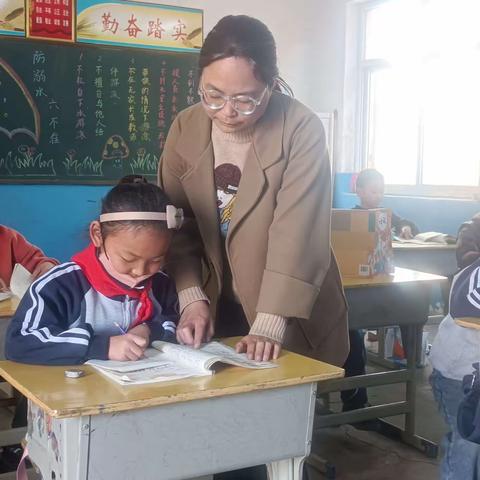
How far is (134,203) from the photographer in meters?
1.59

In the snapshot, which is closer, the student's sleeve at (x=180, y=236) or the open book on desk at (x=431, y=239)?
the student's sleeve at (x=180, y=236)

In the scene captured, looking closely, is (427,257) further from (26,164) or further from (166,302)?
(166,302)

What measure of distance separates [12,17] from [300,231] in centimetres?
375

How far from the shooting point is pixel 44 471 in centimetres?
135

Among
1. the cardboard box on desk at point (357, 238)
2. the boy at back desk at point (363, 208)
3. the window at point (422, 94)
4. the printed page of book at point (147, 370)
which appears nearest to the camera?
the printed page of book at point (147, 370)

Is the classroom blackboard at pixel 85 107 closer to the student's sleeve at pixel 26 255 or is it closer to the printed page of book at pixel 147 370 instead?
the student's sleeve at pixel 26 255

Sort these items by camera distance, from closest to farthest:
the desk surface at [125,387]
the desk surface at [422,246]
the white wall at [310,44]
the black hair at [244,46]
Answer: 1. the desk surface at [125,387]
2. the black hair at [244,46]
3. the desk surface at [422,246]
4. the white wall at [310,44]

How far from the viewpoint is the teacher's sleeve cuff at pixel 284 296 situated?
5.20 ft

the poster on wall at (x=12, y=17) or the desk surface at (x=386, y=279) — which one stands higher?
the poster on wall at (x=12, y=17)

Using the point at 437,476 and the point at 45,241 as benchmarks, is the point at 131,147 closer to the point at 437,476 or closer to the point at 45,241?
the point at 45,241

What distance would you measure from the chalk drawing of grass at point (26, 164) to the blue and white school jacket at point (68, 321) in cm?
333

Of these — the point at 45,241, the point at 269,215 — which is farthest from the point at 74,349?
the point at 45,241

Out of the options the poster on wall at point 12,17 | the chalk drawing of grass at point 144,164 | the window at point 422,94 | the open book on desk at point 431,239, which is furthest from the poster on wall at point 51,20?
the window at point 422,94

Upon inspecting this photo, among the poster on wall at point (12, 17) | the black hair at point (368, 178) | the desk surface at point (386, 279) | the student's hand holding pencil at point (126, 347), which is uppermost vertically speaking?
the poster on wall at point (12, 17)
